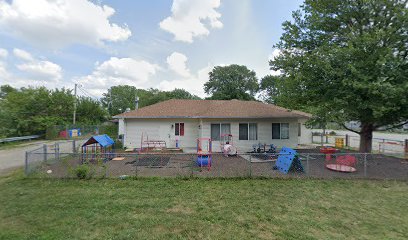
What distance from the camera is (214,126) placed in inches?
558

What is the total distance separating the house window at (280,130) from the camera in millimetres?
14609

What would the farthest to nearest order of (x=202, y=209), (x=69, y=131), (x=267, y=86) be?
(x=267, y=86), (x=69, y=131), (x=202, y=209)

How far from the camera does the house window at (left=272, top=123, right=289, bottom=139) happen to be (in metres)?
14.6

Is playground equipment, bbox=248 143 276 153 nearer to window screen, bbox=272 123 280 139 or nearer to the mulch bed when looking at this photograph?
window screen, bbox=272 123 280 139

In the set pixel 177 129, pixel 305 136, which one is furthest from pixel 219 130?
pixel 305 136

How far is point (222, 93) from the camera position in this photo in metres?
43.6

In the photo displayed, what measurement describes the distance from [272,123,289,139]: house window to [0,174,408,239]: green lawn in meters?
7.36

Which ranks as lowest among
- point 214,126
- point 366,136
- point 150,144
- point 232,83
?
point 150,144

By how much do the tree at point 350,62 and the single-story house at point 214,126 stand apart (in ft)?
7.71

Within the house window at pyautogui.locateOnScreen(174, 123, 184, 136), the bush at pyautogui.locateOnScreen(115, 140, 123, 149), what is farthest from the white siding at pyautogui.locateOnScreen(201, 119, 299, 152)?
the bush at pyautogui.locateOnScreen(115, 140, 123, 149)

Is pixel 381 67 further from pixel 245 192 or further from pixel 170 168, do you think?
pixel 170 168

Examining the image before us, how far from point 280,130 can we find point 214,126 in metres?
5.09

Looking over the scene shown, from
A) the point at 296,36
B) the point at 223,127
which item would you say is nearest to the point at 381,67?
the point at 296,36

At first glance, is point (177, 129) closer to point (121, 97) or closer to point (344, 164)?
point (344, 164)
